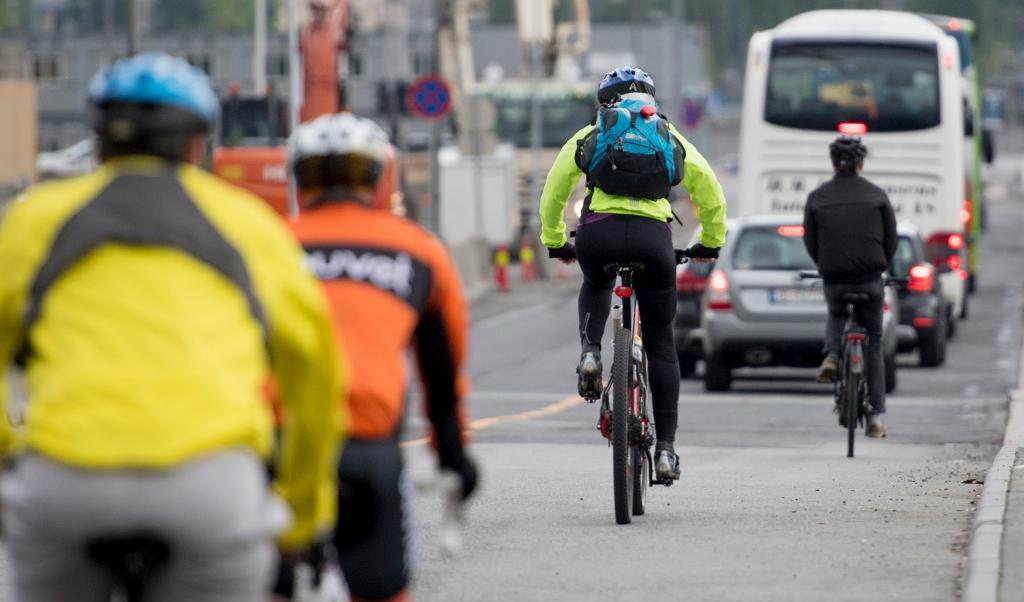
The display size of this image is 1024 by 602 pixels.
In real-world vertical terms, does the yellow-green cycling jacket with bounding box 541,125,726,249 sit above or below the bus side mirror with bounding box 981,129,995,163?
above

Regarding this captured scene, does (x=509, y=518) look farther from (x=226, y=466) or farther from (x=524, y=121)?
(x=524, y=121)

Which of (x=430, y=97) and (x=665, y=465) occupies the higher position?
(x=665, y=465)

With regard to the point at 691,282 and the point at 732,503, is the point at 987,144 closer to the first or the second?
the point at 691,282

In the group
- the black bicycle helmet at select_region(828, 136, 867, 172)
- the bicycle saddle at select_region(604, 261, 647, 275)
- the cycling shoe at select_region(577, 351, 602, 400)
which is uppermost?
the bicycle saddle at select_region(604, 261, 647, 275)

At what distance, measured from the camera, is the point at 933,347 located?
22422 millimetres

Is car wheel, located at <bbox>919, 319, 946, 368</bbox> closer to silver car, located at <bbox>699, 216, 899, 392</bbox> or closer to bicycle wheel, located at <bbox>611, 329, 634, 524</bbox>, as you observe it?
silver car, located at <bbox>699, 216, 899, 392</bbox>

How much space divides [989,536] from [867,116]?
18683mm

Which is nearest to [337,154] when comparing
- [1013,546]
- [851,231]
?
[1013,546]

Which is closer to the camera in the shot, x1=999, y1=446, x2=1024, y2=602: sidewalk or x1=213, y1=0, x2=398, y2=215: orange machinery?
x1=999, y1=446, x2=1024, y2=602: sidewalk

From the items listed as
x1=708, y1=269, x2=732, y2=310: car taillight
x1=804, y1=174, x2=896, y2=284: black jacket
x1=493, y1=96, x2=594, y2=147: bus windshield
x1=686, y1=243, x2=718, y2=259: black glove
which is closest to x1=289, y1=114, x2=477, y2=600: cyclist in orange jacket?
x1=686, y1=243, x2=718, y2=259: black glove

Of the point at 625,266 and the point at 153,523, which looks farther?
the point at 625,266

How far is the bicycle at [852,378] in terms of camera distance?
1332cm

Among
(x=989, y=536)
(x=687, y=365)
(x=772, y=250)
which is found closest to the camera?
(x=989, y=536)

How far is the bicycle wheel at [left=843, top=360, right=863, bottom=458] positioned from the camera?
523 inches
